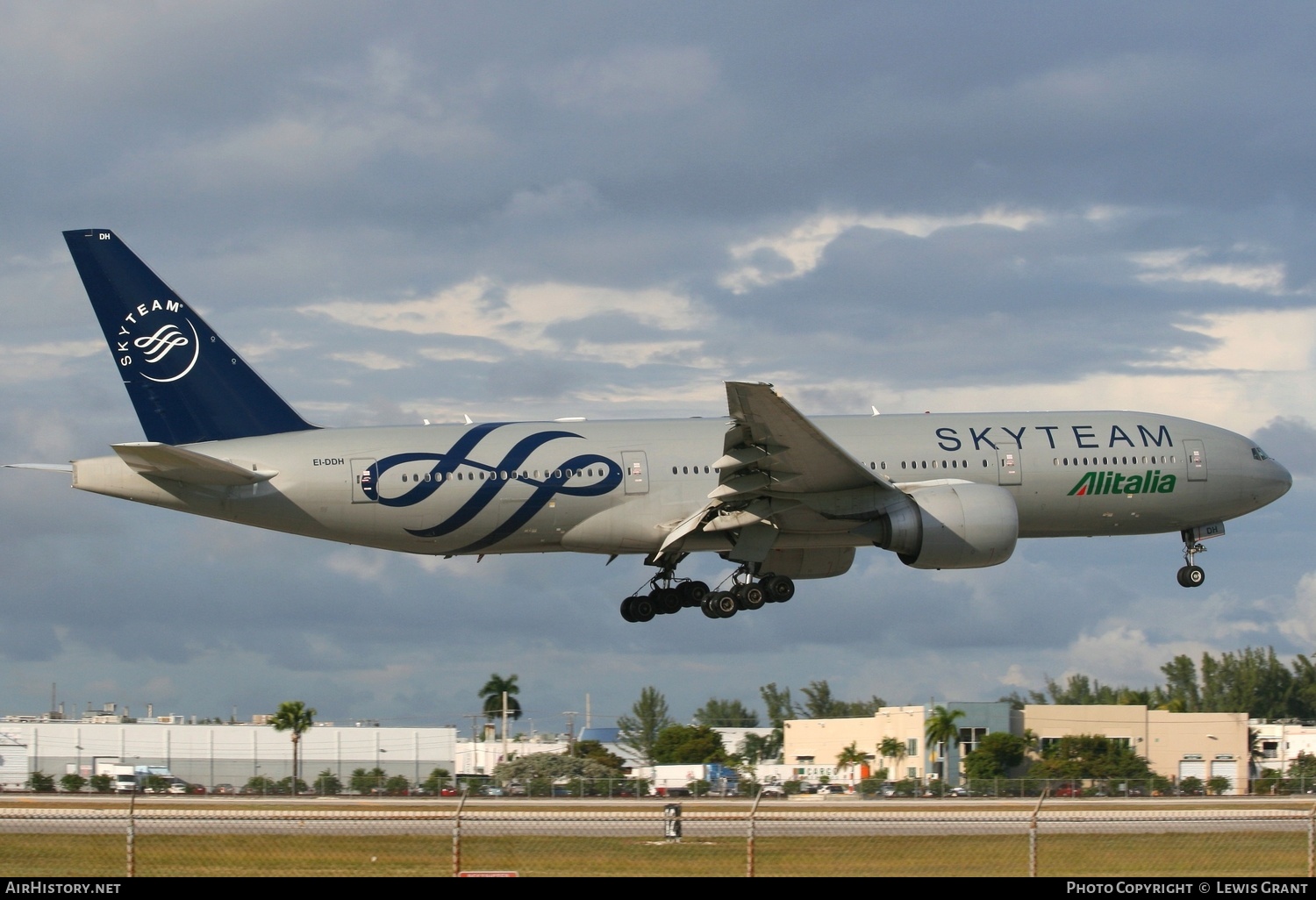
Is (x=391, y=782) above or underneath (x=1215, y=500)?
underneath

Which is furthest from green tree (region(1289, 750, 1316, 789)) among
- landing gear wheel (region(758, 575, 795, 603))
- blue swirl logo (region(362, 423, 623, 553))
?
blue swirl logo (region(362, 423, 623, 553))

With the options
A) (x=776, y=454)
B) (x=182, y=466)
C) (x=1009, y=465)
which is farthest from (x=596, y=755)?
(x=182, y=466)

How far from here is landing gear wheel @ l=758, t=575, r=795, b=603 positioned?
141 feet

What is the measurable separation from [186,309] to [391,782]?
1887 cm

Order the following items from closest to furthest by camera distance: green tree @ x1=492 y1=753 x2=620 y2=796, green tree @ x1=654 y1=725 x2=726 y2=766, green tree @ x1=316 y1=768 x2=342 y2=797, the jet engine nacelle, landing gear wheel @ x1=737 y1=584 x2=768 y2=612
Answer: the jet engine nacelle < landing gear wheel @ x1=737 y1=584 x2=768 y2=612 < green tree @ x1=316 y1=768 x2=342 y2=797 < green tree @ x1=492 y1=753 x2=620 y2=796 < green tree @ x1=654 y1=725 x2=726 y2=766

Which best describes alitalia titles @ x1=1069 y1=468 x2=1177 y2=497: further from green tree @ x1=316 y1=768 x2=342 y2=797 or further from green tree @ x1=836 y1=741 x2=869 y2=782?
green tree @ x1=836 y1=741 x2=869 y2=782

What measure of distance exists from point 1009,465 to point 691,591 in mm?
9910

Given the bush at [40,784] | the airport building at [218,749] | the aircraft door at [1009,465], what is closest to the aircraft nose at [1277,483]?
the aircraft door at [1009,465]

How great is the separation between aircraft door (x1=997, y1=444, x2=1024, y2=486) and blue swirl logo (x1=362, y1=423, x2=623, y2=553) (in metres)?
10.7

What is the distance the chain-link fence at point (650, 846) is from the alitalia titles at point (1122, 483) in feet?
43.1

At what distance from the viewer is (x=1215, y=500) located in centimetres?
4512

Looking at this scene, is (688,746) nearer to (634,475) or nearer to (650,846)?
(634,475)
